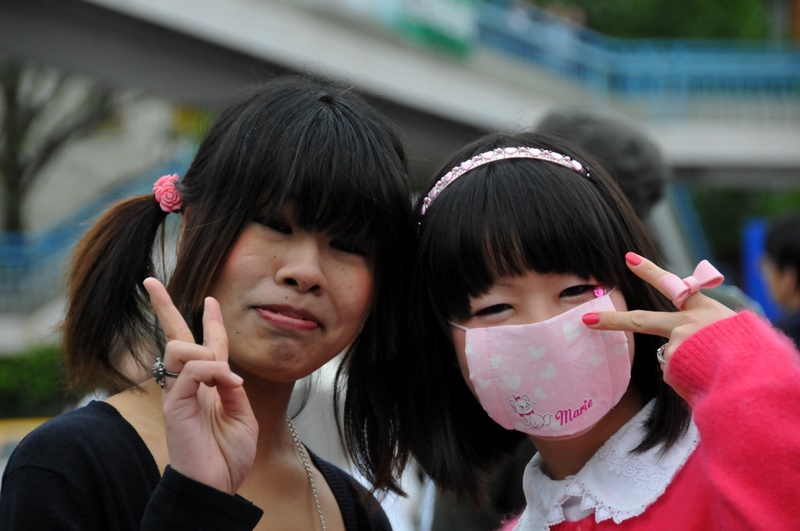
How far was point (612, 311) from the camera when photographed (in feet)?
6.38

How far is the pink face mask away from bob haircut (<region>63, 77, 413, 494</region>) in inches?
12.4

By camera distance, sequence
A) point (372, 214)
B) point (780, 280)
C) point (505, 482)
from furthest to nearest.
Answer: point (780, 280) < point (505, 482) < point (372, 214)

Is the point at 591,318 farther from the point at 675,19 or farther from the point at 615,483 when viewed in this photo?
the point at 675,19

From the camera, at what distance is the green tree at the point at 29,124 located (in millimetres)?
14766

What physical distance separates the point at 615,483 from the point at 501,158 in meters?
0.73

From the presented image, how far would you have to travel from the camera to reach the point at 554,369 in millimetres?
2045

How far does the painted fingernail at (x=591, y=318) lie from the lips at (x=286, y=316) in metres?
0.54

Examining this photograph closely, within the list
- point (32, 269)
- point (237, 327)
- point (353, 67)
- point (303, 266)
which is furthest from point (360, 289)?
point (32, 269)

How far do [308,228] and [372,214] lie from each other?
0.16 m

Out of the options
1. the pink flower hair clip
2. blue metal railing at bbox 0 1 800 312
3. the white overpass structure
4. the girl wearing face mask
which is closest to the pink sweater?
the girl wearing face mask

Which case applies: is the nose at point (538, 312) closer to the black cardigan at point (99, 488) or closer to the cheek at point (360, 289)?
the cheek at point (360, 289)

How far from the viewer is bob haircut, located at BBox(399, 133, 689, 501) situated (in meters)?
2.09

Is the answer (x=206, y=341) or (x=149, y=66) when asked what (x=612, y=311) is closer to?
(x=206, y=341)

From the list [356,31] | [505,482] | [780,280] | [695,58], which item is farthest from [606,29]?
[505,482]
